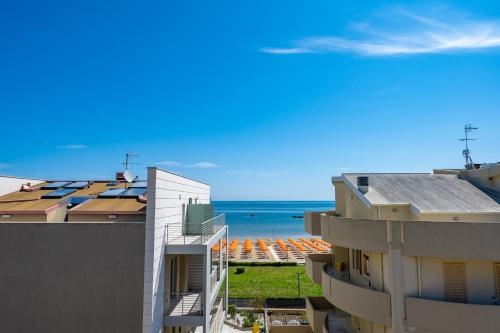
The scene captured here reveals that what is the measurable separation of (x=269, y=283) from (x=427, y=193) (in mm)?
28307

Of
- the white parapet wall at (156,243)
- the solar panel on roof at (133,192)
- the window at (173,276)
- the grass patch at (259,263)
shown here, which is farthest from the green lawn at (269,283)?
the white parapet wall at (156,243)

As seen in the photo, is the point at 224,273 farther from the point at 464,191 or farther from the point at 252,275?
the point at 252,275

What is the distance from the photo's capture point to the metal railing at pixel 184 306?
46.3 ft

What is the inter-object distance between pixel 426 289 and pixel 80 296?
490 inches

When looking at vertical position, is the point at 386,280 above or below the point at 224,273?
above

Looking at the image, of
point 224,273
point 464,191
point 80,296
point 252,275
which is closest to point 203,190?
point 224,273

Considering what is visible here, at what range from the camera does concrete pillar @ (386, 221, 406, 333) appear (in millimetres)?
11609

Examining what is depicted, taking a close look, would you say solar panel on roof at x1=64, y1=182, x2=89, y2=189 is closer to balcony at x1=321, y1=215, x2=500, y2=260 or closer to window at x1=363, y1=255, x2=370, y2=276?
balcony at x1=321, y1=215, x2=500, y2=260

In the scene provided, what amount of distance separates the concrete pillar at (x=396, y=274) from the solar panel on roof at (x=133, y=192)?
11.2 metres

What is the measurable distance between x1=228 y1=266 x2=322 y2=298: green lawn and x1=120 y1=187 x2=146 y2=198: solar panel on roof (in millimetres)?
20380

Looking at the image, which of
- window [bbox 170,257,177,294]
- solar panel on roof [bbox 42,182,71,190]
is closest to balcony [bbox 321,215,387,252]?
window [bbox 170,257,177,294]

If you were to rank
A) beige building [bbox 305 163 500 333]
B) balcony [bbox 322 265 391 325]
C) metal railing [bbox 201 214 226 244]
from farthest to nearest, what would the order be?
metal railing [bbox 201 214 226 244], balcony [bbox 322 265 391 325], beige building [bbox 305 163 500 333]

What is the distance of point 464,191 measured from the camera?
15.5 metres

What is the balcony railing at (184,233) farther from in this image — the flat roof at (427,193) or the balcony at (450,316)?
the balcony at (450,316)
